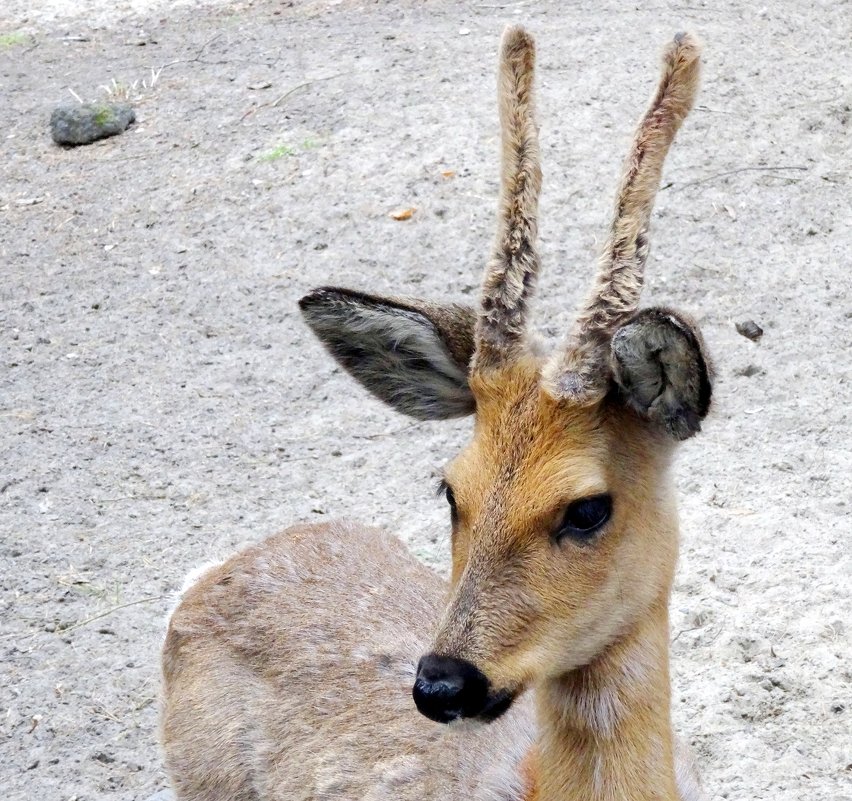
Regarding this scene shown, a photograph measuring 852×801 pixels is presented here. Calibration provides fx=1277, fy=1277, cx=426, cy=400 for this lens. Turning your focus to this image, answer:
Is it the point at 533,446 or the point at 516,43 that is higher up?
the point at 516,43

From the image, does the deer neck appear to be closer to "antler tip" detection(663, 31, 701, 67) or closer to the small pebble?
"antler tip" detection(663, 31, 701, 67)

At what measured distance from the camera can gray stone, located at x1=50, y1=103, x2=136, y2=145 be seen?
1055 cm

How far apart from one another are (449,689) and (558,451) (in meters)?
0.66

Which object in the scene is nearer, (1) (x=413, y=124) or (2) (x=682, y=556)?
(2) (x=682, y=556)

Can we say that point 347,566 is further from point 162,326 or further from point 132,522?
point 162,326

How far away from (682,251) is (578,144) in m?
A: 1.47

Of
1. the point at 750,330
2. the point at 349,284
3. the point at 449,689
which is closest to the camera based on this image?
the point at 449,689

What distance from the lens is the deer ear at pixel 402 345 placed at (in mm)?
3662

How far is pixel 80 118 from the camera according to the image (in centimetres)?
1059

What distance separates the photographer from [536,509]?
124 inches

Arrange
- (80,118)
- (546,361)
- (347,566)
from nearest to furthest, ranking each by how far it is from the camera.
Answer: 1. (546,361)
2. (347,566)
3. (80,118)

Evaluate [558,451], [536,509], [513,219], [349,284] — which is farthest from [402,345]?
[349,284]

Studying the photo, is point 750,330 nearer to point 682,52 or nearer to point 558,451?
point 682,52

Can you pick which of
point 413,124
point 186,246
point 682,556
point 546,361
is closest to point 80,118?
point 186,246
